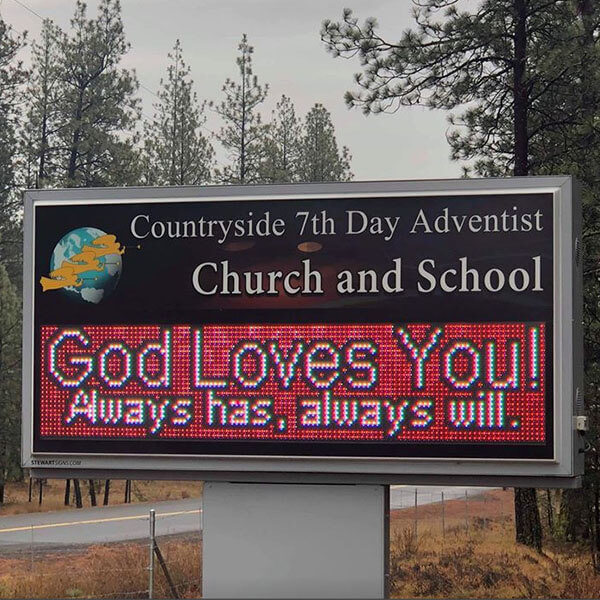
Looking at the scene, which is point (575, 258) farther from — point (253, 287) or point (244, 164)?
point (244, 164)

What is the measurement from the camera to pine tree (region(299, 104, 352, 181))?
59.5 meters

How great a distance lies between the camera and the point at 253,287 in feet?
33.7

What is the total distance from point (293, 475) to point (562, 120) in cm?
1344

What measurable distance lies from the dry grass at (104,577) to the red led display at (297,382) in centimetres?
562

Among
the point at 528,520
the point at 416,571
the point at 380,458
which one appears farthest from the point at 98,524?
the point at 380,458

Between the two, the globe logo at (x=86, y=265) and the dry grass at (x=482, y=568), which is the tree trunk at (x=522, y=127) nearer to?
the dry grass at (x=482, y=568)

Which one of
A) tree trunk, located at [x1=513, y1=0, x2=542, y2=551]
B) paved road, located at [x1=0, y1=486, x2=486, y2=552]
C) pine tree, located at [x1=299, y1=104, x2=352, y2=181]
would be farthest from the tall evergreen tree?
pine tree, located at [x1=299, y1=104, x2=352, y2=181]

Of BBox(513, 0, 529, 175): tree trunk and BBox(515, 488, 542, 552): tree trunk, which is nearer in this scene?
BBox(515, 488, 542, 552): tree trunk

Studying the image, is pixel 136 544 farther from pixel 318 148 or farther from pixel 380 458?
pixel 318 148

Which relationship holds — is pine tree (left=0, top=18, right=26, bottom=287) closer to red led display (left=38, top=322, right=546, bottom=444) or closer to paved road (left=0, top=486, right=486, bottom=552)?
paved road (left=0, top=486, right=486, bottom=552)

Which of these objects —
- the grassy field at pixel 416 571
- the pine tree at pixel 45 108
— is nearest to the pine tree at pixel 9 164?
the pine tree at pixel 45 108

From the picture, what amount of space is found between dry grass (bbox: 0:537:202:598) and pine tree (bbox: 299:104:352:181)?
4019 centimetres

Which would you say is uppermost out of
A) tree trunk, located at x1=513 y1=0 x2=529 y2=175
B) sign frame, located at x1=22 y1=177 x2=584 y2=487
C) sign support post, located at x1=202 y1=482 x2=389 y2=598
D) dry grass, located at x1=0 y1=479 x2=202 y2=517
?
tree trunk, located at x1=513 y1=0 x2=529 y2=175

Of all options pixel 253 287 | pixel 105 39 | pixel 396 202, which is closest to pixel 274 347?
pixel 253 287
